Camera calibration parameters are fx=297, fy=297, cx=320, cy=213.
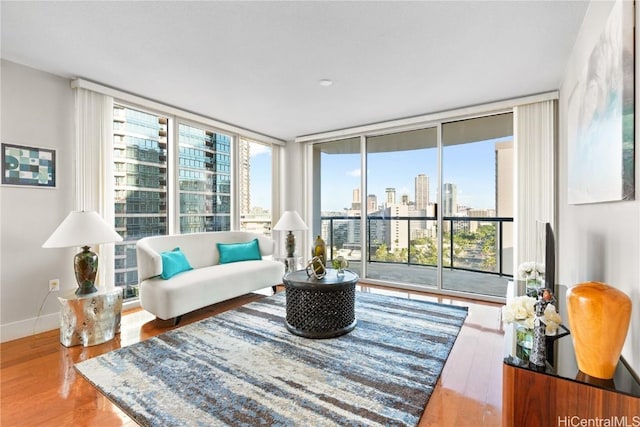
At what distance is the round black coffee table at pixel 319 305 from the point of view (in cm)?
256

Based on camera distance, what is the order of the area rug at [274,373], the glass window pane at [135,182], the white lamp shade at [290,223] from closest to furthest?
1. the area rug at [274,373]
2. the glass window pane at [135,182]
3. the white lamp shade at [290,223]

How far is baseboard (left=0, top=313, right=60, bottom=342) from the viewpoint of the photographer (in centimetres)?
261

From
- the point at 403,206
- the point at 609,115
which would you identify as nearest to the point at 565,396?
the point at 609,115

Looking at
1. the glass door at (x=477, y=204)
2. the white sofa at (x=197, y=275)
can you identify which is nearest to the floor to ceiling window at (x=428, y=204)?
the glass door at (x=477, y=204)

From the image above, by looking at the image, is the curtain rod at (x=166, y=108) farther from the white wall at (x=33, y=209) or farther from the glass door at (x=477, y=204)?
the glass door at (x=477, y=204)

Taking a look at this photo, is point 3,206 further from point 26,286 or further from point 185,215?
point 185,215

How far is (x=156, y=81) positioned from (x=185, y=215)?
1.74 metres

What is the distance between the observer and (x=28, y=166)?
2740 millimetres

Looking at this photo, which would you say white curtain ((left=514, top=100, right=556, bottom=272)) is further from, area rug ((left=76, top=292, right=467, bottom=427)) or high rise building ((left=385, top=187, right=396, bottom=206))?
high rise building ((left=385, top=187, right=396, bottom=206))

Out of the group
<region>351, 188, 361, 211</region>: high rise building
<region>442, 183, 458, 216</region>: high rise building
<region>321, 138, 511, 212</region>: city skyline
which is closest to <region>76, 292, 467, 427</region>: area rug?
<region>442, 183, 458, 216</region>: high rise building

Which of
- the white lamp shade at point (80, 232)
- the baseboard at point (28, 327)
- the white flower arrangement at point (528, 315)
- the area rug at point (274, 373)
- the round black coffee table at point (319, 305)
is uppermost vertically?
the white lamp shade at point (80, 232)

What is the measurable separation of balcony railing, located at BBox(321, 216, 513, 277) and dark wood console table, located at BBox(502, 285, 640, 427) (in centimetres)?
308

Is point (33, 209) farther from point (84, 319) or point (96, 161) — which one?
point (84, 319)

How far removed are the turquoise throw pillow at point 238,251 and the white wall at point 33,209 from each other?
5.07 ft
